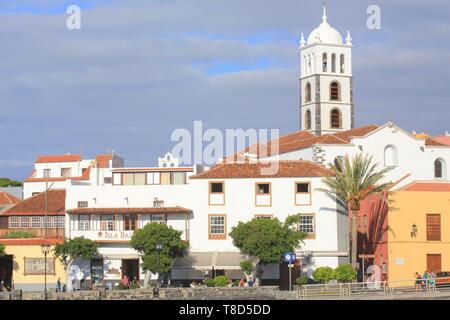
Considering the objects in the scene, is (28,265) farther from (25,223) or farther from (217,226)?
(217,226)

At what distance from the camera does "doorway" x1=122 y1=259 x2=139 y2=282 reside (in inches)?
3716

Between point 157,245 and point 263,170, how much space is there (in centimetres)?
924

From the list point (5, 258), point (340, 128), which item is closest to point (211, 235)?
point (5, 258)

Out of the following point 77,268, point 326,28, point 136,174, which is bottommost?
point 77,268

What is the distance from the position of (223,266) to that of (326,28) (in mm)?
46663

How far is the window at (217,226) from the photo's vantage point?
92.9 metres

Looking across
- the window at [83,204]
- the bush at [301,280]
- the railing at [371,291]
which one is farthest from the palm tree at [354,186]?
the window at [83,204]

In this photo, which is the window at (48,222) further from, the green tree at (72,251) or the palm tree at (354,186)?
the palm tree at (354,186)

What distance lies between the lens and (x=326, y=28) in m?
132

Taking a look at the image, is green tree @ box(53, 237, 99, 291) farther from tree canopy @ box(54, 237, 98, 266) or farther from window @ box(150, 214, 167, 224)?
window @ box(150, 214, 167, 224)

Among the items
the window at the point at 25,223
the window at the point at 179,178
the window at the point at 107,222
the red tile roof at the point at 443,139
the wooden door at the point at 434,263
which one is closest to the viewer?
the wooden door at the point at 434,263

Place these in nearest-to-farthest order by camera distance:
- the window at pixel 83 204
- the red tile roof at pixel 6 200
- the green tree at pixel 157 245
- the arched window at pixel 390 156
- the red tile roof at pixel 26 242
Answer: the green tree at pixel 157 245
the red tile roof at pixel 26 242
the window at pixel 83 204
the arched window at pixel 390 156
the red tile roof at pixel 6 200

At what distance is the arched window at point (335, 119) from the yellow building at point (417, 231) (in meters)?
44.1

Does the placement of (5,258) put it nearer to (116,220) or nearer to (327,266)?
(116,220)
